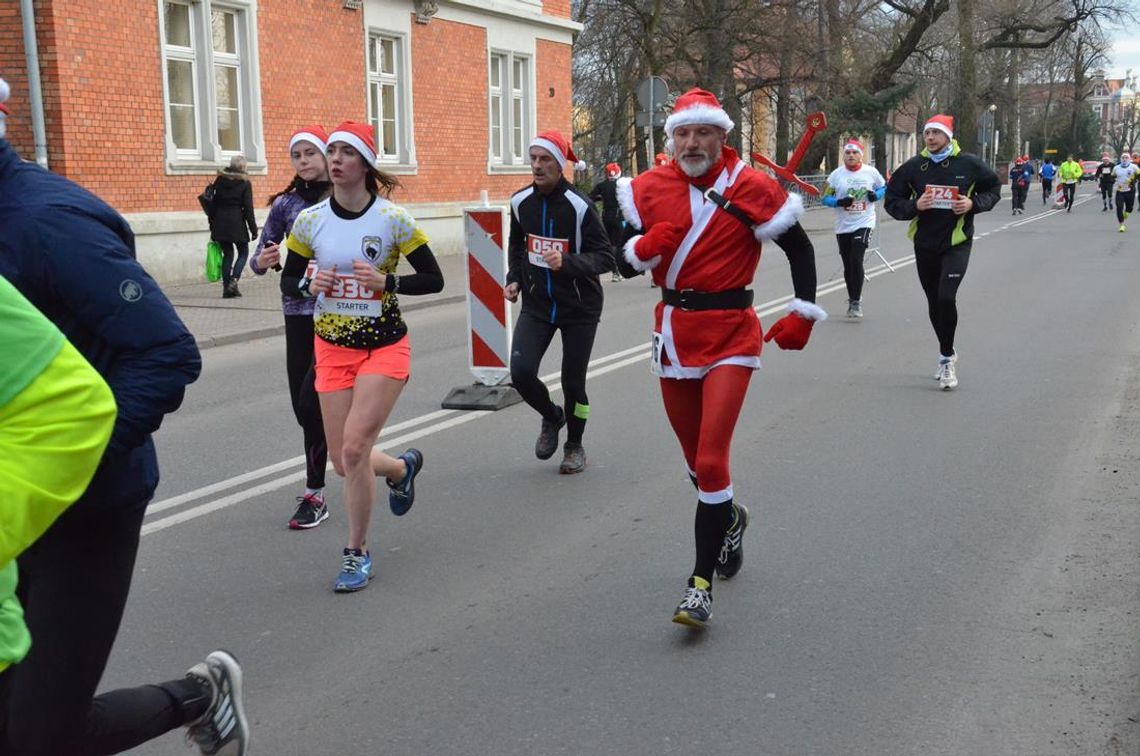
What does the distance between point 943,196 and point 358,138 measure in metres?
5.60

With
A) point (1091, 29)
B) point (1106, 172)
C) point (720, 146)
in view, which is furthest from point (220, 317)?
point (1091, 29)

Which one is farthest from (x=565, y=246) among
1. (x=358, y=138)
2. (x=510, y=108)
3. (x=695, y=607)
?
(x=510, y=108)

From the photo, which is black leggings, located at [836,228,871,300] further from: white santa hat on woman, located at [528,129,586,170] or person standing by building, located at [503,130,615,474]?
white santa hat on woman, located at [528,129,586,170]

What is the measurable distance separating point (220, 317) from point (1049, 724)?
11.9 meters

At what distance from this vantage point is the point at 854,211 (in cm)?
1384

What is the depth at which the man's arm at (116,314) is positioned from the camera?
2641 millimetres

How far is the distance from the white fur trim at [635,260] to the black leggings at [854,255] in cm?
948

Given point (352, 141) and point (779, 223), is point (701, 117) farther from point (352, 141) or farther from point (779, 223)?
point (352, 141)

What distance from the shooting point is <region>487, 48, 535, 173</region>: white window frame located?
88.1 ft

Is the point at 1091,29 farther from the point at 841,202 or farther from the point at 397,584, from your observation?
the point at 397,584

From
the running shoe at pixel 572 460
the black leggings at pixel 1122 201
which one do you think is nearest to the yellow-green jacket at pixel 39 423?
the running shoe at pixel 572 460

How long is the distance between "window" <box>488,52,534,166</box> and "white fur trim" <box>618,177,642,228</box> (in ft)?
72.2

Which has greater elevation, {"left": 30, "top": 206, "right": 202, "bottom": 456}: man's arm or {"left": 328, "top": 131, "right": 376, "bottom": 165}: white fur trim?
{"left": 328, "top": 131, "right": 376, "bottom": 165}: white fur trim

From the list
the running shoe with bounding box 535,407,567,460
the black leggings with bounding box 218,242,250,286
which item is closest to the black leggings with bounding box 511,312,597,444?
the running shoe with bounding box 535,407,567,460
